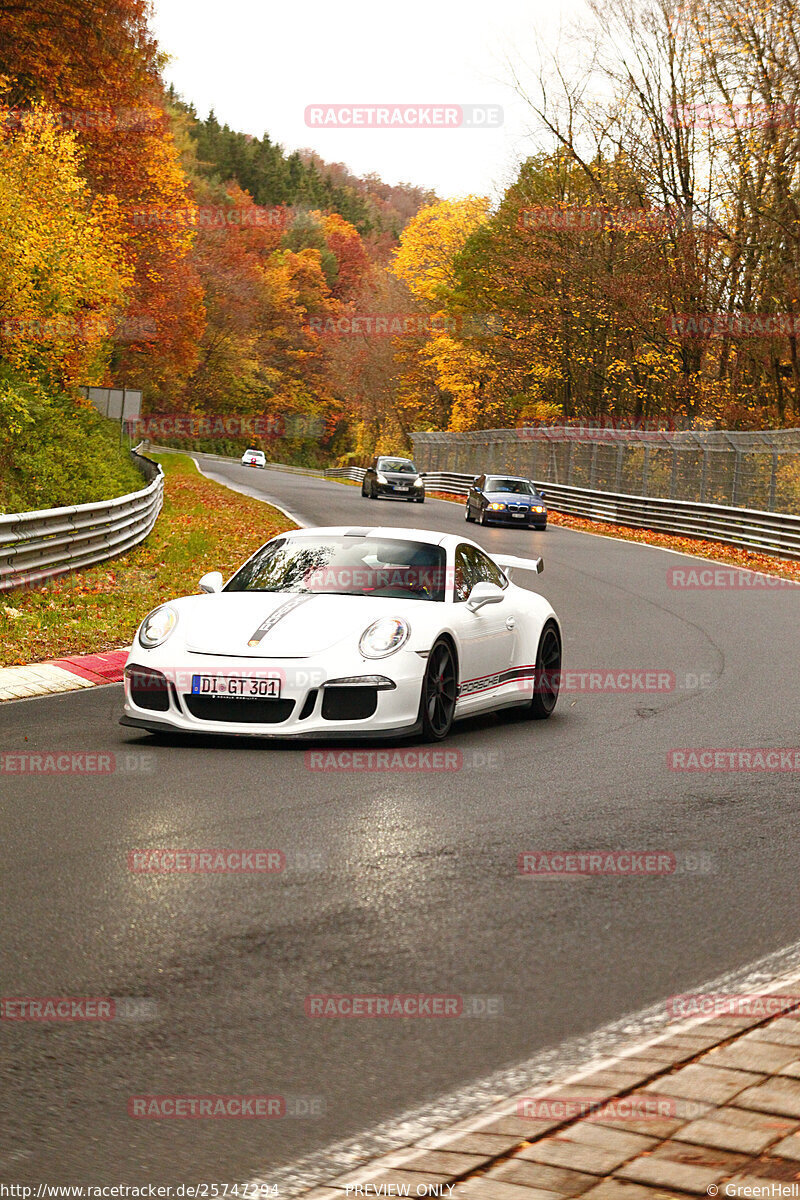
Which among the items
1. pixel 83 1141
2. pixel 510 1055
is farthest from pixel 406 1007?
pixel 83 1141

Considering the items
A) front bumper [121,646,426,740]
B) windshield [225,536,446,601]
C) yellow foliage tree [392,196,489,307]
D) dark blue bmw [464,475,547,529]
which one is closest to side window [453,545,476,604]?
windshield [225,536,446,601]

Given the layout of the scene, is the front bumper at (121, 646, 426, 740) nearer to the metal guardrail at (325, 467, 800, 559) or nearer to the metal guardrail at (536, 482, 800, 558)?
the metal guardrail at (536, 482, 800, 558)

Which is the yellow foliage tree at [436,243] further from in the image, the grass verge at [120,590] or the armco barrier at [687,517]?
the grass verge at [120,590]

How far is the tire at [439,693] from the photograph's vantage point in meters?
9.04

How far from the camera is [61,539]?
16.9m

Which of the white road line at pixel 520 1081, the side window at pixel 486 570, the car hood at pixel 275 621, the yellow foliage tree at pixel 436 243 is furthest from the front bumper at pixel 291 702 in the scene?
the yellow foliage tree at pixel 436 243

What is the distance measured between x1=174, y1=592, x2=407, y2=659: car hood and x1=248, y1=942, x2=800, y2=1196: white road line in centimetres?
430

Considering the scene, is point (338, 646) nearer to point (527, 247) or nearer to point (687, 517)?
point (687, 517)

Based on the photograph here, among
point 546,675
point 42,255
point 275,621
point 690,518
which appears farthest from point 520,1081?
point 690,518

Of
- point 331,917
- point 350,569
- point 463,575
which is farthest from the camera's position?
point 463,575

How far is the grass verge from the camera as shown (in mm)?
13695

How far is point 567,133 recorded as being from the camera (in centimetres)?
5131

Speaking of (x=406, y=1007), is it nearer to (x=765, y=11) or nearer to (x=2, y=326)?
(x=2, y=326)

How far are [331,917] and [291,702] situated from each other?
10.7 ft
